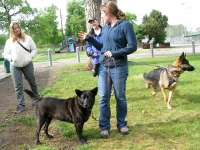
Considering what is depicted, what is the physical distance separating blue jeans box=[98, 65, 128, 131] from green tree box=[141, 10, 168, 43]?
3518 cm

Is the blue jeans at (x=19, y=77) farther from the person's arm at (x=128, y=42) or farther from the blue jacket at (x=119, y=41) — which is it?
the person's arm at (x=128, y=42)

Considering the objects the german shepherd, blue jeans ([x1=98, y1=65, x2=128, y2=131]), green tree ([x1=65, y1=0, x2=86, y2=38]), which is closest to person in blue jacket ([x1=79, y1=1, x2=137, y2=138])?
blue jeans ([x1=98, y1=65, x2=128, y2=131])

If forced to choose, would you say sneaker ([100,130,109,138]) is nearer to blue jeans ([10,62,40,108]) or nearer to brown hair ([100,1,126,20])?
brown hair ([100,1,126,20])

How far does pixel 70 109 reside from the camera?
14.1 feet

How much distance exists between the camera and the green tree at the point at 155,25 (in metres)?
38.5

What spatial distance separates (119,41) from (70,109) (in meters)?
1.35

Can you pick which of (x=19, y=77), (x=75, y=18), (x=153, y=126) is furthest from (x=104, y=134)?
(x=75, y=18)

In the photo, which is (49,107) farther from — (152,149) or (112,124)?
(152,149)

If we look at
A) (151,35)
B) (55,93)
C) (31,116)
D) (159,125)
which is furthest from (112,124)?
(151,35)

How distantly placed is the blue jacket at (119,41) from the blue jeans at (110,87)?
0.12 meters

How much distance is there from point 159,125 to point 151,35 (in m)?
35.7

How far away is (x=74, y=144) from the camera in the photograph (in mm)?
4277

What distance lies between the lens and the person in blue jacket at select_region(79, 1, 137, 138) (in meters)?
4.13

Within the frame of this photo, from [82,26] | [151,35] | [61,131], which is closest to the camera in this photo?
[61,131]
